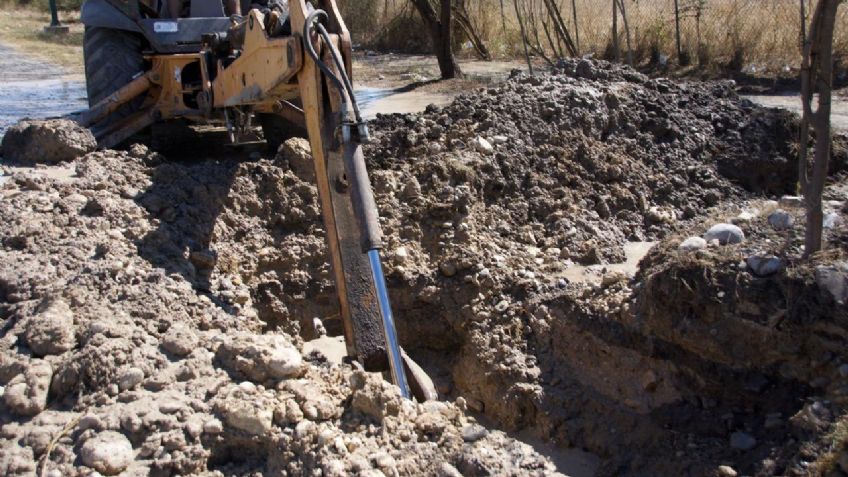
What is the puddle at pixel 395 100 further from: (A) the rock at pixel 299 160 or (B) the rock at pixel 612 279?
(B) the rock at pixel 612 279

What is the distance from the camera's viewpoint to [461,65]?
50.0 ft

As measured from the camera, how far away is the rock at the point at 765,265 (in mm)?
4225

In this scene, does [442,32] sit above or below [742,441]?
above

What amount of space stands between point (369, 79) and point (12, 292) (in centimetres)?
1033

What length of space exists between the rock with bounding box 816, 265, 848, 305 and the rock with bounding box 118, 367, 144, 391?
121 inches

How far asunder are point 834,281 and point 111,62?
550cm

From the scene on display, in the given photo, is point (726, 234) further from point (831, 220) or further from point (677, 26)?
point (677, 26)

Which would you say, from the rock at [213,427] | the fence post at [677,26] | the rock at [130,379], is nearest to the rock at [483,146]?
the rock at [130,379]

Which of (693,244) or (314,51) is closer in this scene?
(314,51)

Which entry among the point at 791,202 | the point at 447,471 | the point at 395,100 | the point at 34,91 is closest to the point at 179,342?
the point at 447,471

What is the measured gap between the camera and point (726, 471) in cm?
373

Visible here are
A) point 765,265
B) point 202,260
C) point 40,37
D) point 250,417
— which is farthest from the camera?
point 40,37

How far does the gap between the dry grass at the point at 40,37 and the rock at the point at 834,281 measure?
13.1 meters

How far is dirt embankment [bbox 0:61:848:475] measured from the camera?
332 centimetres
